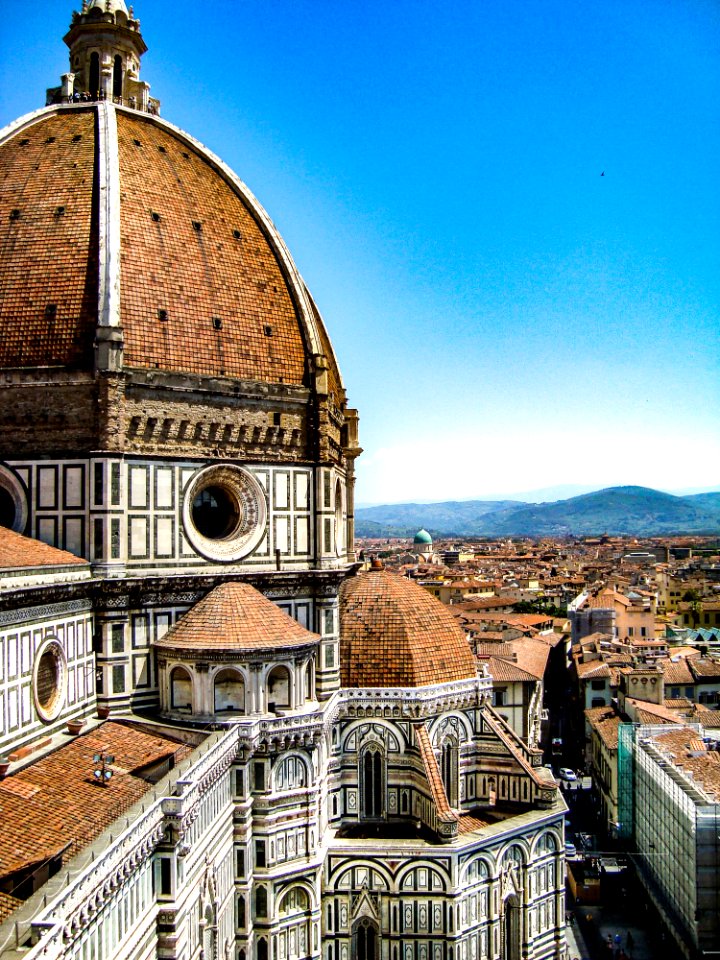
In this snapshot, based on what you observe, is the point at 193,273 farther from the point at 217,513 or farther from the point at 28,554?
the point at 28,554

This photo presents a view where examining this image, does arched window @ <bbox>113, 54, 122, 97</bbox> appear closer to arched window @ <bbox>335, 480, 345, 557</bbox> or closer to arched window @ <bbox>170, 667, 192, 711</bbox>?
arched window @ <bbox>335, 480, 345, 557</bbox>

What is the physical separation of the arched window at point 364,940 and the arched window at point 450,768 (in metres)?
3.75

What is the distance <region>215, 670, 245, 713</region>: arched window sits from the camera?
66.9 feet

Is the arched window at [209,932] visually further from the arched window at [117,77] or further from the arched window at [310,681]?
the arched window at [117,77]

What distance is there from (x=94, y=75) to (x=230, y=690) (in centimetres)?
1787

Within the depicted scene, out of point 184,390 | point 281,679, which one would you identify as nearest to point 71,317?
point 184,390

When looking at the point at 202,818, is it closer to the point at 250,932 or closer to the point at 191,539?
the point at 250,932

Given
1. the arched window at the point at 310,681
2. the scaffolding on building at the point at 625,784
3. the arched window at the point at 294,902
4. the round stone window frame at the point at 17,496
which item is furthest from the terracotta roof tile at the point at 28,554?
the scaffolding on building at the point at 625,784

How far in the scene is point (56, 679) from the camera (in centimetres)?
1898

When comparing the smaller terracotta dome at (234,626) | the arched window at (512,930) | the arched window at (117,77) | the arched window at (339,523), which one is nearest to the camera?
the smaller terracotta dome at (234,626)

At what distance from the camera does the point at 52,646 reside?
18781 millimetres

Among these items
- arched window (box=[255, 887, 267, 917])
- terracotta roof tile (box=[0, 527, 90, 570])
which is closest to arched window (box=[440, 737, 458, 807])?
arched window (box=[255, 887, 267, 917])

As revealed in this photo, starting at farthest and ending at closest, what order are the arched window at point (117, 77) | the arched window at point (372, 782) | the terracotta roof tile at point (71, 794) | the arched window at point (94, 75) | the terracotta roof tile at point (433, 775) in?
the arched window at point (117, 77), the arched window at point (94, 75), the arched window at point (372, 782), the terracotta roof tile at point (433, 775), the terracotta roof tile at point (71, 794)

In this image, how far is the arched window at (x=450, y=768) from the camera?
→ 2467cm
